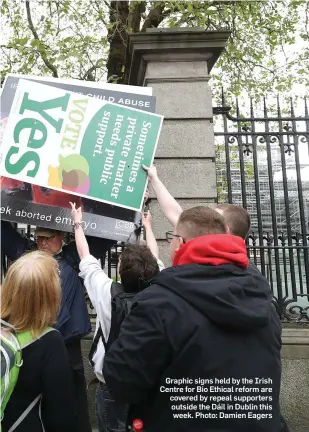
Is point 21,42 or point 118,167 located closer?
point 118,167

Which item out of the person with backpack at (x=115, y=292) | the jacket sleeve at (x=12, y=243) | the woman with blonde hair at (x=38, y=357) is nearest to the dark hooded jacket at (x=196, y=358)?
the woman with blonde hair at (x=38, y=357)

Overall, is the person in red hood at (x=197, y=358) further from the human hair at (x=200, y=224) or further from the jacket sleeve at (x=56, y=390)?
the jacket sleeve at (x=56, y=390)

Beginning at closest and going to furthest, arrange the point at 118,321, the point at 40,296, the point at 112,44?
the point at 40,296
the point at 118,321
the point at 112,44

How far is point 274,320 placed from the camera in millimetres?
1634

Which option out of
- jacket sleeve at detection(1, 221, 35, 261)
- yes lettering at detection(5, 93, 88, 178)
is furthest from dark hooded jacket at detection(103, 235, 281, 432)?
jacket sleeve at detection(1, 221, 35, 261)

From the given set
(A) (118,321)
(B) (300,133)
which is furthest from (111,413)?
(B) (300,133)

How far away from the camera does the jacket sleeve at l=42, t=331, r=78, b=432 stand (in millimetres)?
1671

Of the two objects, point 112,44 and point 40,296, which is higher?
point 112,44

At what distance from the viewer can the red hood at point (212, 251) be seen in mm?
1565

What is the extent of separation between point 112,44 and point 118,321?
26.7ft

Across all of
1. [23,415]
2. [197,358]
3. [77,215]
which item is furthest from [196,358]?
[77,215]

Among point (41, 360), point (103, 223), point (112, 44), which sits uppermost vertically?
point (112, 44)

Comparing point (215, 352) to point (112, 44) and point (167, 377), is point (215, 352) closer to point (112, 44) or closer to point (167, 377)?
point (167, 377)

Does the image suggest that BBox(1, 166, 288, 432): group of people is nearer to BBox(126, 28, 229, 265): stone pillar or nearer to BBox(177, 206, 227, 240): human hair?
BBox(177, 206, 227, 240): human hair
